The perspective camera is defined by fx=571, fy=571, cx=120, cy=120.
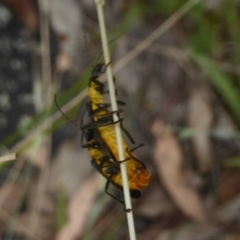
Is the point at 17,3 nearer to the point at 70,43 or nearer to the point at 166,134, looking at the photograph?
the point at 70,43

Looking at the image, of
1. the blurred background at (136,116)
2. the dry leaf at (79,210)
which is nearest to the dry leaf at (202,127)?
the blurred background at (136,116)

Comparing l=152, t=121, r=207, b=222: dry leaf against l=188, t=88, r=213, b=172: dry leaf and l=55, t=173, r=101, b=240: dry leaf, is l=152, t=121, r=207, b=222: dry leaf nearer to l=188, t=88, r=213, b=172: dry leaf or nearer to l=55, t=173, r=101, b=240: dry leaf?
l=188, t=88, r=213, b=172: dry leaf

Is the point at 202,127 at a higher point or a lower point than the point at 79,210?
higher

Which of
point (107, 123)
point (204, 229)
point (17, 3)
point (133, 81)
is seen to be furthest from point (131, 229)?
point (17, 3)

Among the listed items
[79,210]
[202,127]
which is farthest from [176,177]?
[79,210]

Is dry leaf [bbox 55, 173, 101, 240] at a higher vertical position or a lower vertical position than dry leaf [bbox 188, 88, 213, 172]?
lower

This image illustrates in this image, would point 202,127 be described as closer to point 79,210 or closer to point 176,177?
point 176,177

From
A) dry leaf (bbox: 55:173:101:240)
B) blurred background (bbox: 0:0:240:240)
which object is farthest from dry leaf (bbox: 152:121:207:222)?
dry leaf (bbox: 55:173:101:240)
